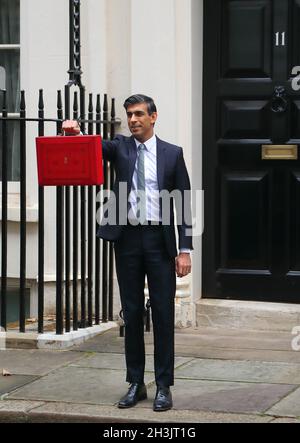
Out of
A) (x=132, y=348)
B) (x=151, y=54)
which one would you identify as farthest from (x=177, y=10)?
(x=132, y=348)

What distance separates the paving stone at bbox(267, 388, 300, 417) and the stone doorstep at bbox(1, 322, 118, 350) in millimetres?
2210

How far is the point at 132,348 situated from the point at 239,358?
1524mm

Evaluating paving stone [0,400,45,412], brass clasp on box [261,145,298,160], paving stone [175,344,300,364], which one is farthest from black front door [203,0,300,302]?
paving stone [0,400,45,412]

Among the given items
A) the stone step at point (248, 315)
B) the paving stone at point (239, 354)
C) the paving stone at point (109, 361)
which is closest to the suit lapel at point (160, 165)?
the paving stone at point (109, 361)

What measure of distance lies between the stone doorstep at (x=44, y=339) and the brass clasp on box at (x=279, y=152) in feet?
6.80

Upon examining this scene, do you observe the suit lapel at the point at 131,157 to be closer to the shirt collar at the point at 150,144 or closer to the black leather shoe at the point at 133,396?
the shirt collar at the point at 150,144

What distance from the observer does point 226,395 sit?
7449 millimetres

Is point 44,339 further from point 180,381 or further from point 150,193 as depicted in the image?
point 150,193

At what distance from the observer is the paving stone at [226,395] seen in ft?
23.5

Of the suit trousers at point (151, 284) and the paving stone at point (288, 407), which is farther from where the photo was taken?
the suit trousers at point (151, 284)

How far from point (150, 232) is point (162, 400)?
1050 millimetres

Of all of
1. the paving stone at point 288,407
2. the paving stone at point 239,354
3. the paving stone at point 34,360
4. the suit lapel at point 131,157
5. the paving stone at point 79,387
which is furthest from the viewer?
the paving stone at point 239,354

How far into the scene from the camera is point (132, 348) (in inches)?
287
